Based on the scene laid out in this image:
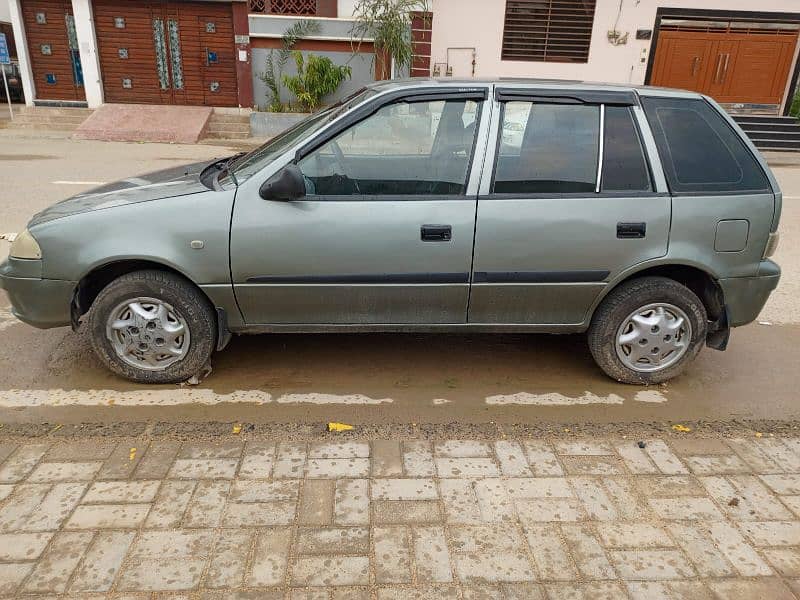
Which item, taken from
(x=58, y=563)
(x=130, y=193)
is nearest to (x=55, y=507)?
(x=58, y=563)

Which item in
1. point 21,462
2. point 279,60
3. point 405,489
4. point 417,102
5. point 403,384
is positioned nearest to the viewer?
point 405,489

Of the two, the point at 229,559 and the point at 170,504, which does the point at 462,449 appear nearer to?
the point at 229,559

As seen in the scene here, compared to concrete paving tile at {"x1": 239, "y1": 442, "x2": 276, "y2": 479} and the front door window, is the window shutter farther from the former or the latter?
concrete paving tile at {"x1": 239, "y1": 442, "x2": 276, "y2": 479}

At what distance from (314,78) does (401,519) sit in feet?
47.9

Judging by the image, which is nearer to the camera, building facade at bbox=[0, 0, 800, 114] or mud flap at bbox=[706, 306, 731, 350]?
mud flap at bbox=[706, 306, 731, 350]

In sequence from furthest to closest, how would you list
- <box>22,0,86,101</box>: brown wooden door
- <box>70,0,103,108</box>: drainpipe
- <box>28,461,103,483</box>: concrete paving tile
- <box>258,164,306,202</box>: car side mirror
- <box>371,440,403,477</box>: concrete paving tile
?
1. <box>22,0,86,101</box>: brown wooden door
2. <box>70,0,103,108</box>: drainpipe
3. <box>258,164,306,202</box>: car side mirror
4. <box>371,440,403,477</box>: concrete paving tile
5. <box>28,461,103,483</box>: concrete paving tile

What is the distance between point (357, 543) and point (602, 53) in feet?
56.2

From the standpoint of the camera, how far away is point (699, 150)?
348 centimetres

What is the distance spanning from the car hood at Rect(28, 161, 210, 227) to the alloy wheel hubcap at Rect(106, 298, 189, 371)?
1.88ft

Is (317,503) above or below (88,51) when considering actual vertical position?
below

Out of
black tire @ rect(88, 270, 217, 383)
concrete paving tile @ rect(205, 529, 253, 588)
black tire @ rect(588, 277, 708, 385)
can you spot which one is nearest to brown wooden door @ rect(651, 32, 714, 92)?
black tire @ rect(588, 277, 708, 385)

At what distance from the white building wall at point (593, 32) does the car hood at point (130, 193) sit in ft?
45.5

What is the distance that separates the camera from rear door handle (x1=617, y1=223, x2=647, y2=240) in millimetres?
3379

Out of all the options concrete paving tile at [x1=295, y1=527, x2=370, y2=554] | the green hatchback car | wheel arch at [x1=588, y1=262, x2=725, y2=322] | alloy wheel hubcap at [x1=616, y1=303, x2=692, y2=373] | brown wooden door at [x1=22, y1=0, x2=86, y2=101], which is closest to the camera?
concrete paving tile at [x1=295, y1=527, x2=370, y2=554]
